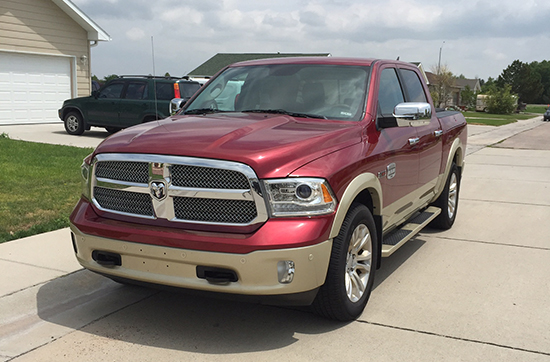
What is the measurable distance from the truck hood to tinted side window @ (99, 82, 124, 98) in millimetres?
12756

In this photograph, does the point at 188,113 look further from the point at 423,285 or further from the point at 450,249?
the point at 450,249

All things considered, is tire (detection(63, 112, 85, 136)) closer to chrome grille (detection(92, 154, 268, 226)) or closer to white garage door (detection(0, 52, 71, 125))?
white garage door (detection(0, 52, 71, 125))

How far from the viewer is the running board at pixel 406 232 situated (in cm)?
491

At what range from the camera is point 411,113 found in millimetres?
4824

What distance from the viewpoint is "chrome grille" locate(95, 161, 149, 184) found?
3.90 metres

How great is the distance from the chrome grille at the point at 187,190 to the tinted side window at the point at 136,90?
12791 millimetres

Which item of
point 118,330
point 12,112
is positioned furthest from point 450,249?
point 12,112

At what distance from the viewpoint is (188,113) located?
5.35 meters

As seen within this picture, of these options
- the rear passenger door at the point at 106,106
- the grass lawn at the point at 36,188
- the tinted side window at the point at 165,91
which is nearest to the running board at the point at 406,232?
the grass lawn at the point at 36,188

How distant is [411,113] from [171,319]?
8.09 ft

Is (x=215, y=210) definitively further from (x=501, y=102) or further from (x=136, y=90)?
(x=501, y=102)

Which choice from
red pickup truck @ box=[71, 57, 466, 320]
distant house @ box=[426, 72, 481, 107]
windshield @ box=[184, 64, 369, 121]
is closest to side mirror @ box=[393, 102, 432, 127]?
red pickup truck @ box=[71, 57, 466, 320]

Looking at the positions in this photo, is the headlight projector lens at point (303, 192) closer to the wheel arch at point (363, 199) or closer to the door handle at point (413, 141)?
the wheel arch at point (363, 199)

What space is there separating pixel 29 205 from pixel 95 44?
1687 centimetres
